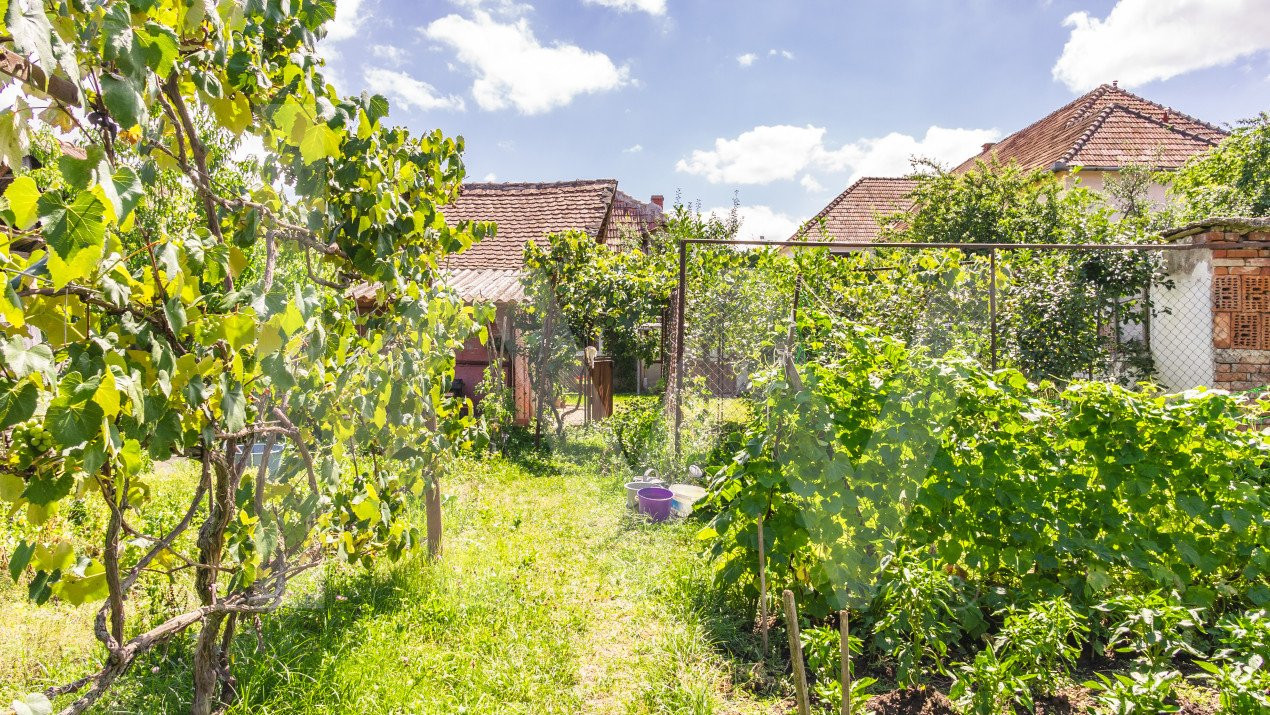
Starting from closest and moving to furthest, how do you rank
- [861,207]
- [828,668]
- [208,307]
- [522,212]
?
1. [208,307]
2. [828,668]
3. [522,212]
4. [861,207]

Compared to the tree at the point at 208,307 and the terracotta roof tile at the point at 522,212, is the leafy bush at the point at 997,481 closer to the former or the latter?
the tree at the point at 208,307

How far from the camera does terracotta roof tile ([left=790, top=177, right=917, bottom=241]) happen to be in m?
18.3

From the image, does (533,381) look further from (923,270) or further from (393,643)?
(393,643)

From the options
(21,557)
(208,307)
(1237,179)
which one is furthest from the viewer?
(1237,179)

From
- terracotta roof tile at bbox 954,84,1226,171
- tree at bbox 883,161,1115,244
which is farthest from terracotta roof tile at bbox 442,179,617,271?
terracotta roof tile at bbox 954,84,1226,171

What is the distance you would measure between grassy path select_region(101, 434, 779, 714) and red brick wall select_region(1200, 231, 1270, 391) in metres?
5.38

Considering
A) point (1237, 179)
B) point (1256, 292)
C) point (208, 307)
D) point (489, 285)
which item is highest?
point (1237, 179)

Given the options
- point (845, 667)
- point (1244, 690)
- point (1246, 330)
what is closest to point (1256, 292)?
point (1246, 330)

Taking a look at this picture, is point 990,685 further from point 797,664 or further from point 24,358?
point 24,358

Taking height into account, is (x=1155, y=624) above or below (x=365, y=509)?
below

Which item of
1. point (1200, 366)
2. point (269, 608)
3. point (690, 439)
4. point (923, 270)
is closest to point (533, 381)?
point (690, 439)

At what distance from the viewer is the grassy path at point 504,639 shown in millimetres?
2527

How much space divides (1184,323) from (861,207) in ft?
46.2

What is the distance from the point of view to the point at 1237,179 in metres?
8.30
